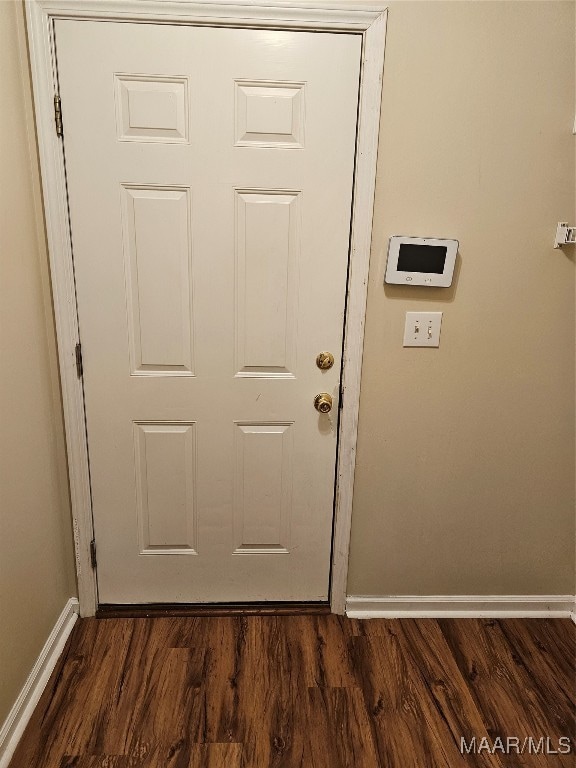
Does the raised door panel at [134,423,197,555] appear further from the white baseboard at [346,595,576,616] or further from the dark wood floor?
the white baseboard at [346,595,576,616]

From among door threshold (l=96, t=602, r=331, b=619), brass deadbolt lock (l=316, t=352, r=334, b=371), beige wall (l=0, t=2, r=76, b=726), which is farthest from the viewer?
door threshold (l=96, t=602, r=331, b=619)

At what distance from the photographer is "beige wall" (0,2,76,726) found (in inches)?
56.4

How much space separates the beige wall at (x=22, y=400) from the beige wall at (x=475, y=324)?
105 centimetres

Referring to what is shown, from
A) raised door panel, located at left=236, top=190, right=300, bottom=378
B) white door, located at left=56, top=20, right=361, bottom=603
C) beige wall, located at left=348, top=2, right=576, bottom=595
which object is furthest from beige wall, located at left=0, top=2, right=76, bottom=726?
beige wall, located at left=348, top=2, right=576, bottom=595

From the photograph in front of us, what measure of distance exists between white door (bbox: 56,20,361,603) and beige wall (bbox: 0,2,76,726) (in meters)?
0.12

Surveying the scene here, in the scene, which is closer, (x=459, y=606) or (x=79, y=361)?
(x=79, y=361)

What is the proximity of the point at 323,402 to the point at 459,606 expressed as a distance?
1.02 metres

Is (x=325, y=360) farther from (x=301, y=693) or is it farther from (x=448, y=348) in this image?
(x=301, y=693)

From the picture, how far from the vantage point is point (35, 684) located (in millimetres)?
1645

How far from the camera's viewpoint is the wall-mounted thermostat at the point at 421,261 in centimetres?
164

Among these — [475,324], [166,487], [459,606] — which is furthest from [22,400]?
[459,606]

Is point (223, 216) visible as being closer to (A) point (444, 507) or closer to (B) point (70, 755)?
(A) point (444, 507)

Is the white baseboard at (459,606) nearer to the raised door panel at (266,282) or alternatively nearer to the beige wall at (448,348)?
the beige wall at (448,348)

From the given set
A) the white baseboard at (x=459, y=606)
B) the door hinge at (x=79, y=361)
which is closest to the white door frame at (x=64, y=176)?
the door hinge at (x=79, y=361)
